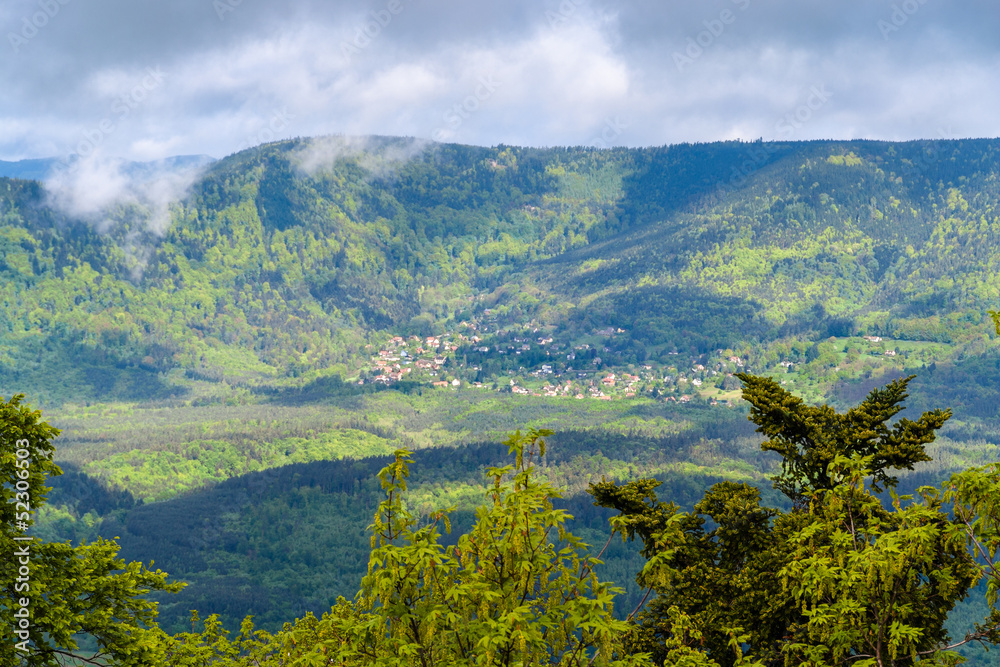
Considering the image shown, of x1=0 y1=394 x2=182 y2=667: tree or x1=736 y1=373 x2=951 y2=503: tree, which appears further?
x1=736 y1=373 x2=951 y2=503: tree

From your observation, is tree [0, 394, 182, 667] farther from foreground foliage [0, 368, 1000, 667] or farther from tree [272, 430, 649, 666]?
tree [272, 430, 649, 666]

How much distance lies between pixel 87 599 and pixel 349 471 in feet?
542

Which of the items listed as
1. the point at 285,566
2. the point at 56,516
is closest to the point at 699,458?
the point at 285,566

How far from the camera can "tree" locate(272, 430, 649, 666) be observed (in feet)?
42.5

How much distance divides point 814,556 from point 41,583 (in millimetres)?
17811

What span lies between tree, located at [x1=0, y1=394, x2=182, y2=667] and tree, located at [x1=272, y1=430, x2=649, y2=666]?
27.3ft

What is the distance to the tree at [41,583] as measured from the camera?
1764 cm

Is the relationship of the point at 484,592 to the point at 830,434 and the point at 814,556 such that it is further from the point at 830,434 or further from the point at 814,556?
the point at 830,434

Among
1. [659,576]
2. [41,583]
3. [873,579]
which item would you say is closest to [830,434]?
[659,576]

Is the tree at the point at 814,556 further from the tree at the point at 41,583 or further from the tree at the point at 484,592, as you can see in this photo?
the tree at the point at 41,583

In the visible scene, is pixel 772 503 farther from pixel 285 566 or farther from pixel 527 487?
pixel 527 487

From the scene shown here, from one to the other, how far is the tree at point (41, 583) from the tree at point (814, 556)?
1244 cm

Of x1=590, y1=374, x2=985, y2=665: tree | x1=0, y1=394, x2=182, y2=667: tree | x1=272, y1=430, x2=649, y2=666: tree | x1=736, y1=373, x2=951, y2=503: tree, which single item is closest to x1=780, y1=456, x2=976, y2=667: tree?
x1=590, y1=374, x2=985, y2=665: tree

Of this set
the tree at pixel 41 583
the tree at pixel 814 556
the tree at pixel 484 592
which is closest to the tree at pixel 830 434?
the tree at pixel 814 556
